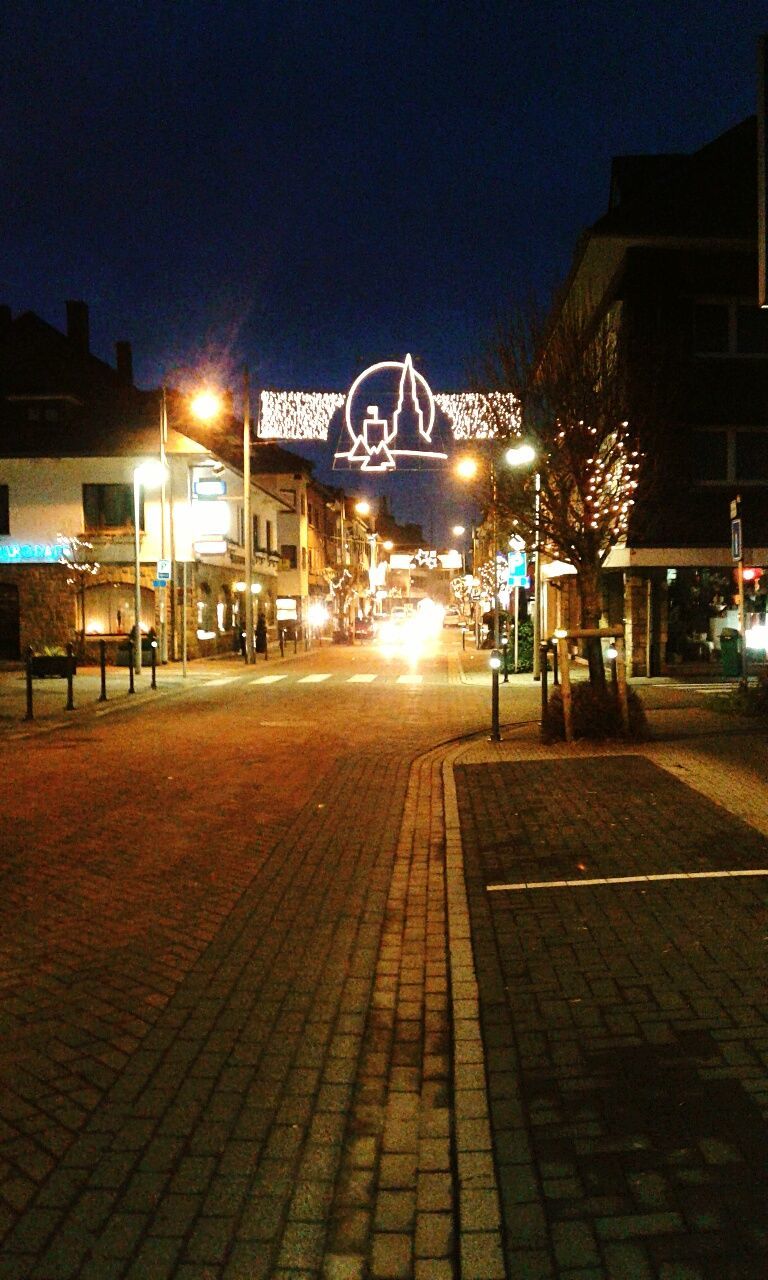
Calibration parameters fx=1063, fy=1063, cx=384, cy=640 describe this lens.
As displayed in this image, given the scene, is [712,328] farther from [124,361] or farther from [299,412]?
[124,361]

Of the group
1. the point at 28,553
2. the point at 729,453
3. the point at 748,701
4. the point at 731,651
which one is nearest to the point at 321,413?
the point at 729,453

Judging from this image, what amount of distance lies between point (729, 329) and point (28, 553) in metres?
23.1

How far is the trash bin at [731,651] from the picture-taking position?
80.2 feet

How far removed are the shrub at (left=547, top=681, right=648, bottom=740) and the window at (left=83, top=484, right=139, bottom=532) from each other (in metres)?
25.0

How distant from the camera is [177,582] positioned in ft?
117

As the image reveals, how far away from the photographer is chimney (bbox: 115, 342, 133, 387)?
49.7 metres

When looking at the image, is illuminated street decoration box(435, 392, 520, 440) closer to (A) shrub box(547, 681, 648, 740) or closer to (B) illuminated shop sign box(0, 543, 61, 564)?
(A) shrub box(547, 681, 648, 740)

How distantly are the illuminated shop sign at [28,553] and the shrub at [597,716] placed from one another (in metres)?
25.9

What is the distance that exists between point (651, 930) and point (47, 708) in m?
16.3

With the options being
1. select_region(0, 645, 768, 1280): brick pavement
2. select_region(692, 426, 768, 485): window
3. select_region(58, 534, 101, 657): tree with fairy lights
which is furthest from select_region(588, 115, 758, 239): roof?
select_region(0, 645, 768, 1280): brick pavement

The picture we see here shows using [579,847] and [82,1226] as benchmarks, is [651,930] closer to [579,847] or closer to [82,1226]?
[579,847]

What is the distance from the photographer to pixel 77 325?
46.8m

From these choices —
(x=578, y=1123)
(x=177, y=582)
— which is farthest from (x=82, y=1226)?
(x=177, y=582)

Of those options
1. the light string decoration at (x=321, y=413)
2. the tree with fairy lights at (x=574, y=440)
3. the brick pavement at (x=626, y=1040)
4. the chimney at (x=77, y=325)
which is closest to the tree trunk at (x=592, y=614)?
the tree with fairy lights at (x=574, y=440)
